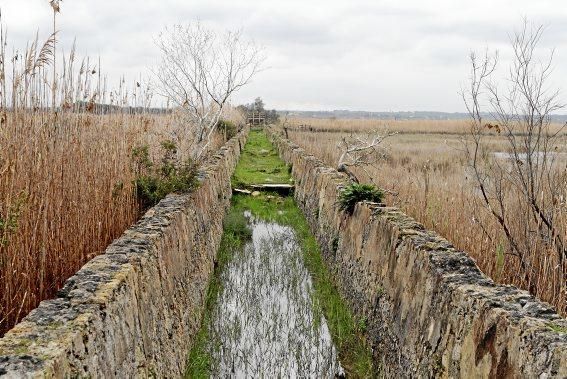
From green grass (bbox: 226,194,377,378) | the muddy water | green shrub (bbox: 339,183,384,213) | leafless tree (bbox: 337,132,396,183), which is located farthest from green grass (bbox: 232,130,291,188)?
green shrub (bbox: 339,183,384,213)

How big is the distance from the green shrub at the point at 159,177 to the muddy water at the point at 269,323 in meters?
1.43

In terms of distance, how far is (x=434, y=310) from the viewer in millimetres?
3898

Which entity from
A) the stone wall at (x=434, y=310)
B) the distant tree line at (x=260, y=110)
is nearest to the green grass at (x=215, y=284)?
the stone wall at (x=434, y=310)

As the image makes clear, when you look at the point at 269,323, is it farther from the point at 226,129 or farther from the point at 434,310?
the point at 226,129

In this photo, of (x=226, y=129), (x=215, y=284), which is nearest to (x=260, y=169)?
(x=226, y=129)

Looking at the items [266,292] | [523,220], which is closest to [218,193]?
[266,292]

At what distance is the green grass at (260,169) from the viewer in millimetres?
15523

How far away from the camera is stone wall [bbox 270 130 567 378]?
9.41ft

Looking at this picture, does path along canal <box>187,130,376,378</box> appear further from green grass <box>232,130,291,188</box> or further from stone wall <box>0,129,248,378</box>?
green grass <box>232,130,291,188</box>

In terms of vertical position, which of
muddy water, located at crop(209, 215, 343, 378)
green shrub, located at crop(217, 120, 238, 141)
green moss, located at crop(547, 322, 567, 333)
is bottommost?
muddy water, located at crop(209, 215, 343, 378)

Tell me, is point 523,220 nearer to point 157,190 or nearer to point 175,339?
point 175,339

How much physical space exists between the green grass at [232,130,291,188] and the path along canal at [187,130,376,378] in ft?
14.7

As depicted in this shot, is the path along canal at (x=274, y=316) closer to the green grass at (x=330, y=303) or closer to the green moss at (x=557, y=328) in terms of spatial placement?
the green grass at (x=330, y=303)

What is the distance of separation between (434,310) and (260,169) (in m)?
14.5
